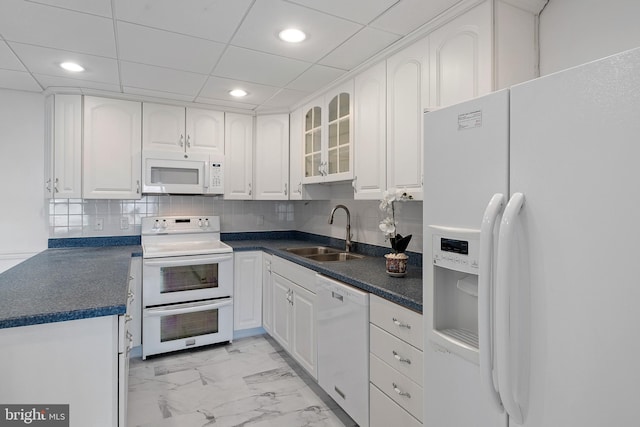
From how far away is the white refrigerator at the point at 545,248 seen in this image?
0.73 m

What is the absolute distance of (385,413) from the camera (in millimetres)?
1645

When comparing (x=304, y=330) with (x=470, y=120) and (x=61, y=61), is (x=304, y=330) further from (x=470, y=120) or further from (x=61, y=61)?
(x=61, y=61)

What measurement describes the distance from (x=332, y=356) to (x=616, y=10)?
213 centimetres

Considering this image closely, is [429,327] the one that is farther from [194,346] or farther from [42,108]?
[42,108]

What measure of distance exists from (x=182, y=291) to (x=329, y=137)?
1.79 metres

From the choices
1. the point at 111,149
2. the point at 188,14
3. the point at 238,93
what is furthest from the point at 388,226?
the point at 111,149

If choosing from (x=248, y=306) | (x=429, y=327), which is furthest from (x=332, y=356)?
(x=248, y=306)

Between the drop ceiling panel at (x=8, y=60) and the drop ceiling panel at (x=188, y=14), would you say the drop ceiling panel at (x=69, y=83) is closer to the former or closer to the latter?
the drop ceiling panel at (x=8, y=60)

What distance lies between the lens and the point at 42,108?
120 inches

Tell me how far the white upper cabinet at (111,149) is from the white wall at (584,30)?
3.07m

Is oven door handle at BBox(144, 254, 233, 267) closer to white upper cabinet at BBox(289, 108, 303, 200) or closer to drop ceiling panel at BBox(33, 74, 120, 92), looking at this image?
white upper cabinet at BBox(289, 108, 303, 200)

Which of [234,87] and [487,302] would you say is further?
[234,87]

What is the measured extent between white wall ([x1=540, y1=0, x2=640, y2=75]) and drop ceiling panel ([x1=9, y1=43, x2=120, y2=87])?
2544mm

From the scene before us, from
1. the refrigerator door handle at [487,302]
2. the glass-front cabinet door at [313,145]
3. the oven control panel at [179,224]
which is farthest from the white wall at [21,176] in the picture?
the refrigerator door handle at [487,302]
